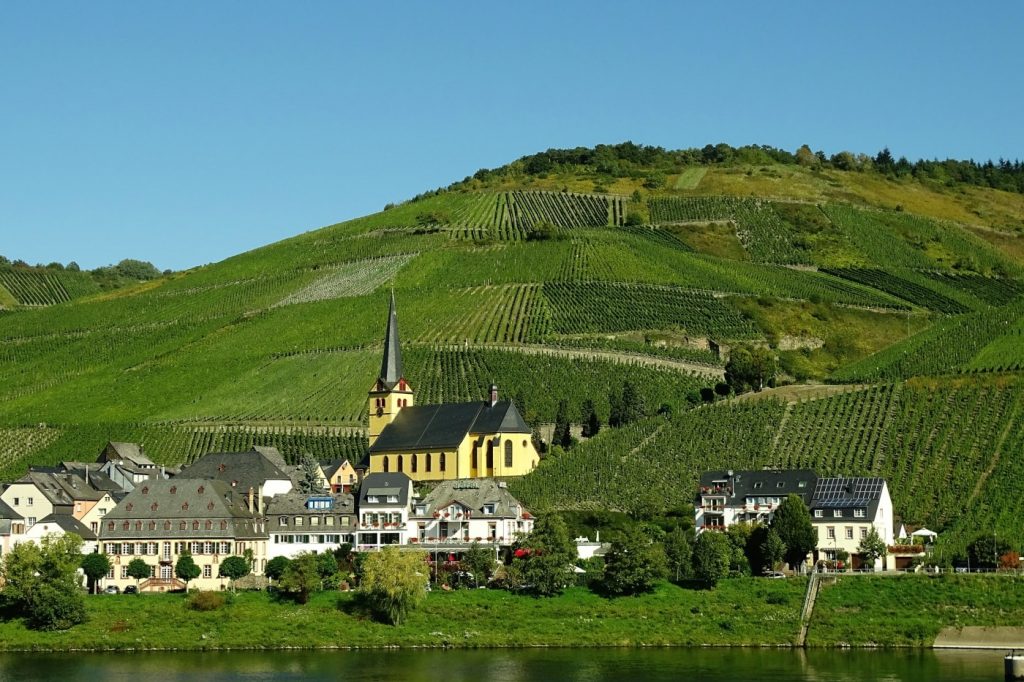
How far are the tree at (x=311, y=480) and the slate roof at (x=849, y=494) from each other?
1190 inches

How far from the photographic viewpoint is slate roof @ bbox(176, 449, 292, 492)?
10706 centimetres

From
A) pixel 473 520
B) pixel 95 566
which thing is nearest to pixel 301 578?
pixel 95 566

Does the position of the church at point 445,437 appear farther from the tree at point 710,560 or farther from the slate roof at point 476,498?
the tree at point 710,560

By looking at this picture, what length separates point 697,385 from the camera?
465 ft

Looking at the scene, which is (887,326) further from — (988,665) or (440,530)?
(988,665)

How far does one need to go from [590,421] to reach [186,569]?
46.1 m

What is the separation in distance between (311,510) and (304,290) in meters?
91.6

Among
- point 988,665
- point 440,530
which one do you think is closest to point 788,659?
point 988,665

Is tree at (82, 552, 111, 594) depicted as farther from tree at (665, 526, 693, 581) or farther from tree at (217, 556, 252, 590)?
tree at (665, 526, 693, 581)

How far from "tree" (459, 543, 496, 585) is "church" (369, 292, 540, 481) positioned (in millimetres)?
28032

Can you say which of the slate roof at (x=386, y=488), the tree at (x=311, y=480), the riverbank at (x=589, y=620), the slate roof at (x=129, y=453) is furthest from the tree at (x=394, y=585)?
the slate roof at (x=129, y=453)

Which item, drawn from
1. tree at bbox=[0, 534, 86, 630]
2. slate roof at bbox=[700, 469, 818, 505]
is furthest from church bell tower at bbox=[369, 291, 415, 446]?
tree at bbox=[0, 534, 86, 630]

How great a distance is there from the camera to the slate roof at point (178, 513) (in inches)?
3770

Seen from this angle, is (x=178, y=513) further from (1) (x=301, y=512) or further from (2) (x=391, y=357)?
(2) (x=391, y=357)
